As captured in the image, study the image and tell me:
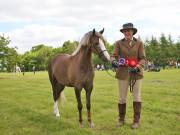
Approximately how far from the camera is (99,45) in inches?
322

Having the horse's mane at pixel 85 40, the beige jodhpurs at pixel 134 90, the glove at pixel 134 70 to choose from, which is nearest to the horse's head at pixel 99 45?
the horse's mane at pixel 85 40

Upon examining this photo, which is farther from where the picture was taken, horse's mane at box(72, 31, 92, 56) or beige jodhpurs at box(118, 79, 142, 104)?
beige jodhpurs at box(118, 79, 142, 104)

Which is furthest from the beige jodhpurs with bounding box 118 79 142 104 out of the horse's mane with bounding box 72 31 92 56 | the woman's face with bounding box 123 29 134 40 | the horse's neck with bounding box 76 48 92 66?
the horse's mane with bounding box 72 31 92 56

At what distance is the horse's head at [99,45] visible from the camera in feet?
26.7

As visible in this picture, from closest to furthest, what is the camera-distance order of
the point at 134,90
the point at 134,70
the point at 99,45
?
the point at 99,45 → the point at 134,70 → the point at 134,90

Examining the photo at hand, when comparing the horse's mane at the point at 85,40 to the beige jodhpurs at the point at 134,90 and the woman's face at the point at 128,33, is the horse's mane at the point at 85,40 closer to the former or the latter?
the woman's face at the point at 128,33

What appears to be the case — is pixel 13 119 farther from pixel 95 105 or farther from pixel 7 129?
pixel 95 105

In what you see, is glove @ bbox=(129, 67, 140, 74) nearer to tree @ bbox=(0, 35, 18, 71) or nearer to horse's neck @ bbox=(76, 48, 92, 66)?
horse's neck @ bbox=(76, 48, 92, 66)

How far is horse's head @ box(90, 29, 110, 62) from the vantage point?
8141 mm

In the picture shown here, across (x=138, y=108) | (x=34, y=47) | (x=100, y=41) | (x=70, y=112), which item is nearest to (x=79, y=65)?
(x=100, y=41)

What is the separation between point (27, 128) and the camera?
8516mm

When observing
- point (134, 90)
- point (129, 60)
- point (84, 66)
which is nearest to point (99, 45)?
point (84, 66)

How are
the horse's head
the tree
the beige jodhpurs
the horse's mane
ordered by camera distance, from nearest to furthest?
the horse's head < the horse's mane < the beige jodhpurs < the tree

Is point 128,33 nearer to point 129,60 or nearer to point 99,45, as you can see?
point 129,60
